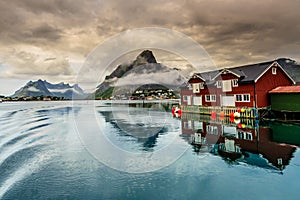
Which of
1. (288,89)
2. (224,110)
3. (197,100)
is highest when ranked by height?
(288,89)

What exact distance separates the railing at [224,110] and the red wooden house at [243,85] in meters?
0.82

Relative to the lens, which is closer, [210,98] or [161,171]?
[161,171]

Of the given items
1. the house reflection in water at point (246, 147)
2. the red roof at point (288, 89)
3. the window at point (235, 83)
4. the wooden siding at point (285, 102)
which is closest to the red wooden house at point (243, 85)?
the window at point (235, 83)

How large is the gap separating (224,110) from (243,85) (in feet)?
15.8

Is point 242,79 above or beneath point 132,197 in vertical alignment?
above

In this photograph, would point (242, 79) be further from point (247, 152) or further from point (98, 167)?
point (98, 167)

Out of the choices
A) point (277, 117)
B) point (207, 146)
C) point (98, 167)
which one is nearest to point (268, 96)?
point (277, 117)

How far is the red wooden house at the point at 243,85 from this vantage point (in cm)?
3188

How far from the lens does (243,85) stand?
109 ft

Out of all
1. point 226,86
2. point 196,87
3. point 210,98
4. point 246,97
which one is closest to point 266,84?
point 246,97

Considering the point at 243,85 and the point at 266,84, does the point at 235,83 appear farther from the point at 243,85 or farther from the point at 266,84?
the point at 266,84

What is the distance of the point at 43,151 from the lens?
55.4ft

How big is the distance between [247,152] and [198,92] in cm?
2770

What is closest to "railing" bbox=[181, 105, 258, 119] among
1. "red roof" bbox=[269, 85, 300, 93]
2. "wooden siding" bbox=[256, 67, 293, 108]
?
"wooden siding" bbox=[256, 67, 293, 108]
